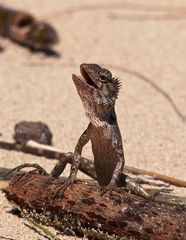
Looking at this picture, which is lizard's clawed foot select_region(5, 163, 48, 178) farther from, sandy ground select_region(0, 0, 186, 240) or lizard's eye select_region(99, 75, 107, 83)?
lizard's eye select_region(99, 75, 107, 83)

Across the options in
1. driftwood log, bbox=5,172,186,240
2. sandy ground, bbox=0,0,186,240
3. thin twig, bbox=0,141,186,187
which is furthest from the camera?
sandy ground, bbox=0,0,186,240

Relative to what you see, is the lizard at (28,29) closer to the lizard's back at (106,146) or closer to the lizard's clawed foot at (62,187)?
the lizard's back at (106,146)

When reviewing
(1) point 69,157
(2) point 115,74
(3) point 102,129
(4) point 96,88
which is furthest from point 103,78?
(2) point 115,74

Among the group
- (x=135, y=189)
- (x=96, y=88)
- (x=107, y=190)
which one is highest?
(x=96, y=88)

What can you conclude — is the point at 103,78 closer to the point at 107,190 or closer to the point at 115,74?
the point at 107,190

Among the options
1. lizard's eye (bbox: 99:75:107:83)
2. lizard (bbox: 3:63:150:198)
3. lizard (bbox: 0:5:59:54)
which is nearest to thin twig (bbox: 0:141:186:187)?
lizard (bbox: 3:63:150:198)

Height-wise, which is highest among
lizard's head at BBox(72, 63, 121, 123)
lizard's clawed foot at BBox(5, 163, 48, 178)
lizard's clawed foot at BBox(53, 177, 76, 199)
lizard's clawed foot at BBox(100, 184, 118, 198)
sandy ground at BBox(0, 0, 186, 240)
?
lizard's head at BBox(72, 63, 121, 123)

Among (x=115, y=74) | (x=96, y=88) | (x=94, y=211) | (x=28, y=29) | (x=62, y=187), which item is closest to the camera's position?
(x=94, y=211)
